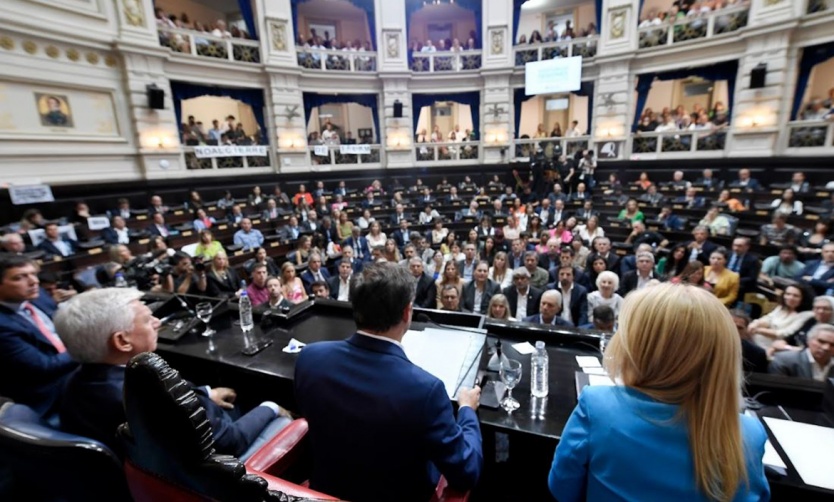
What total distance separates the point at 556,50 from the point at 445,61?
146 inches

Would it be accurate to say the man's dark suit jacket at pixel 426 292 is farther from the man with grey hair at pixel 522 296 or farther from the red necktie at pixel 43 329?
the red necktie at pixel 43 329

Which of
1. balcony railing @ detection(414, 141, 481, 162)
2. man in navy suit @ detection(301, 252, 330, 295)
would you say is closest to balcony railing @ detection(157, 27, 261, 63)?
balcony railing @ detection(414, 141, 481, 162)

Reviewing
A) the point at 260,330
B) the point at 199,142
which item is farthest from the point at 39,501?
the point at 199,142

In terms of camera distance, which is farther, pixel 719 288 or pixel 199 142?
pixel 199 142

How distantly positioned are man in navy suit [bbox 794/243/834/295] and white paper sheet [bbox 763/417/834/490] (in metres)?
3.78

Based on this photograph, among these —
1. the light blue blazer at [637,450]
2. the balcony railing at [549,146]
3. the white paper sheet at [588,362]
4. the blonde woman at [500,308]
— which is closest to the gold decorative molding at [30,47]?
the blonde woman at [500,308]

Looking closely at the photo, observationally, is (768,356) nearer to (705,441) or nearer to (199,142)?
(705,441)

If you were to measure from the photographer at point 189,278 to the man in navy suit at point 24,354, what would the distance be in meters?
2.47

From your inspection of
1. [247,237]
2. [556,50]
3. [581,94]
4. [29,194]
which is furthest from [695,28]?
[29,194]

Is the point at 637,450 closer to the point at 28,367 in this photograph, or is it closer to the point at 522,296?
the point at 28,367

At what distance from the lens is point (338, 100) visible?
42.3 ft

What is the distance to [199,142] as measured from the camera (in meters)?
10.6

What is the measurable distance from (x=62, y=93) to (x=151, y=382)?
10.5 metres

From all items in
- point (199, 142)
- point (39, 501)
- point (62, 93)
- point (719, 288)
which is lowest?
point (719, 288)
